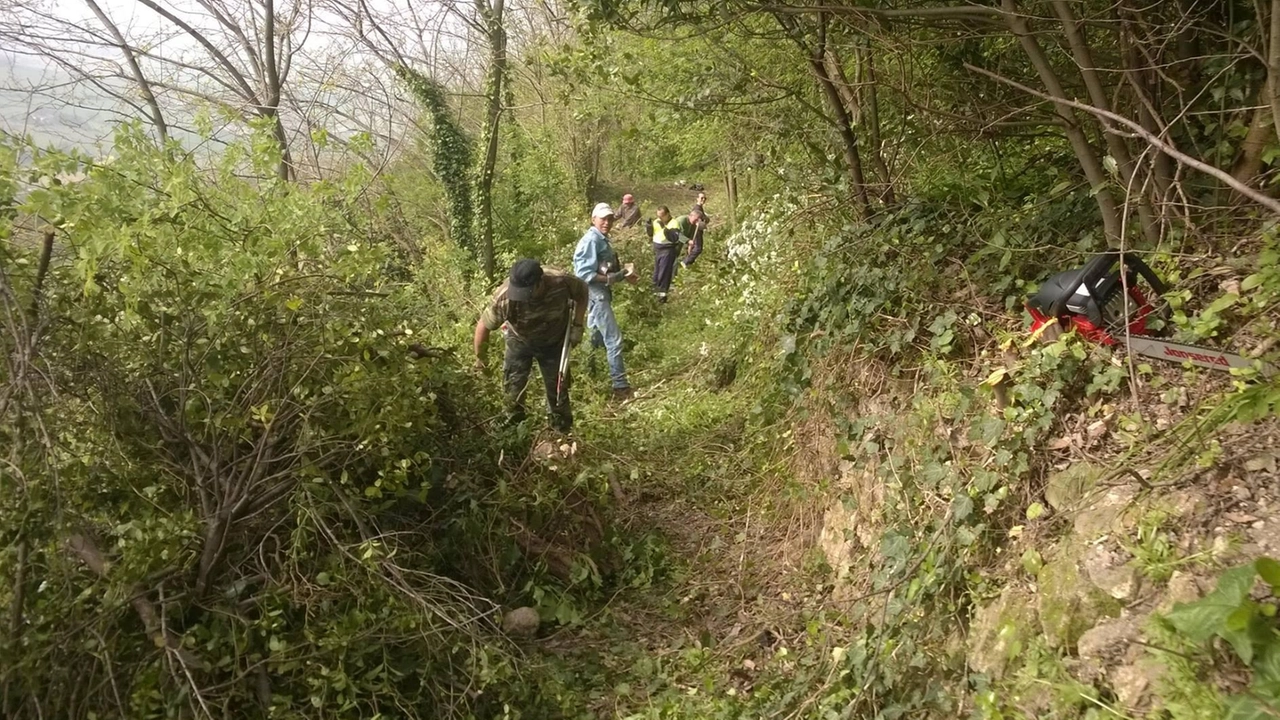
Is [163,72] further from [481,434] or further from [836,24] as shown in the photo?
[836,24]

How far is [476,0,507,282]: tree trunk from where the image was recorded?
10.4 m

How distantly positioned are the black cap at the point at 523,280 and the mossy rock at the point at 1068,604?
3464 mm

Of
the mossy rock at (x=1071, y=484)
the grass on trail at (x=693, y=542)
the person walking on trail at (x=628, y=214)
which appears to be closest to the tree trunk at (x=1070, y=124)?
the mossy rock at (x=1071, y=484)

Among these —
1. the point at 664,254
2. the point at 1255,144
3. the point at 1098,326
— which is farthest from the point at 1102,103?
the point at 664,254

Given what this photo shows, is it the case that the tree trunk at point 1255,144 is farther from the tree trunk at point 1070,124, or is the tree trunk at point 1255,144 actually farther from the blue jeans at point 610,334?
the blue jeans at point 610,334

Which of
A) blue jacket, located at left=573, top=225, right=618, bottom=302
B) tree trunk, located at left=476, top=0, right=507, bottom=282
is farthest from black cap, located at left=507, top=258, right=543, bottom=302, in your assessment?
tree trunk, located at left=476, top=0, right=507, bottom=282

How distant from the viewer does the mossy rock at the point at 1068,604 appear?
7.15 ft

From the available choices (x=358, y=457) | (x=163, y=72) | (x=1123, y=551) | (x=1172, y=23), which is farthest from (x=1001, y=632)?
(x=163, y=72)

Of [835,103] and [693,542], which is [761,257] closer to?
[835,103]

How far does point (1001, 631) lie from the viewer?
2.47 metres

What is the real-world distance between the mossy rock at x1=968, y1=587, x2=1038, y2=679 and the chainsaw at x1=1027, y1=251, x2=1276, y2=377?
1.01m

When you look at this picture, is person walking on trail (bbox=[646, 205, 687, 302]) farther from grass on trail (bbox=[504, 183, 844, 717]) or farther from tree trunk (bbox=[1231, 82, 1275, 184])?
tree trunk (bbox=[1231, 82, 1275, 184])

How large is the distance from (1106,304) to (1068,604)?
1158 millimetres

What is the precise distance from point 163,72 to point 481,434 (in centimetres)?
940
